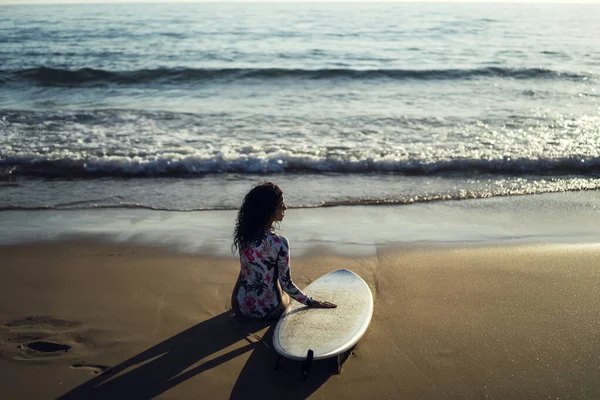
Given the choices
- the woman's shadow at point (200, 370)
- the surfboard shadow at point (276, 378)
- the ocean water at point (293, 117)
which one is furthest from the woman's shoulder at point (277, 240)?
the ocean water at point (293, 117)

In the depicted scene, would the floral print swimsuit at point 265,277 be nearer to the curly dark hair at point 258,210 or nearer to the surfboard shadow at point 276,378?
the curly dark hair at point 258,210

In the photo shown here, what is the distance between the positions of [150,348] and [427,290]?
83.1 inches

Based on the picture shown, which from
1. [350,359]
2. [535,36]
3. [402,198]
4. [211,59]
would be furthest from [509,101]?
[535,36]

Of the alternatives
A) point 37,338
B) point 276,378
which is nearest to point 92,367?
point 37,338

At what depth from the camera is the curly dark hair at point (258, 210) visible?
13.3 feet

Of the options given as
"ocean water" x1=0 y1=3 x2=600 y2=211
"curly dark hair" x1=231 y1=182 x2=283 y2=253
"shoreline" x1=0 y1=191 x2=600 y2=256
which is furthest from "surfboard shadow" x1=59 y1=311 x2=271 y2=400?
"ocean water" x1=0 y1=3 x2=600 y2=211

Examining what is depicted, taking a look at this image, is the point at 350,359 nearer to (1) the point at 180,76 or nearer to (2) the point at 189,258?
(2) the point at 189,258

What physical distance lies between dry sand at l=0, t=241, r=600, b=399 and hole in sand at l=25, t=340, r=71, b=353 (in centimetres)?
5

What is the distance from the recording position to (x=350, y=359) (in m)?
3.78

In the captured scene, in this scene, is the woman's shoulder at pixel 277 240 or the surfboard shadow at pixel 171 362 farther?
the woman's shoulder at pixel 277 240

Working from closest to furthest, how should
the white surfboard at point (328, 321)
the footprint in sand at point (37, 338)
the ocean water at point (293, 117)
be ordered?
the white surfboard at point (328, 321), the footprint in sand at point (37, 338), the ocean water at point (293, 117)

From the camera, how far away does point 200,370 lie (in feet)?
12.1

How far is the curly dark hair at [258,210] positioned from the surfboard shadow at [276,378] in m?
0.79

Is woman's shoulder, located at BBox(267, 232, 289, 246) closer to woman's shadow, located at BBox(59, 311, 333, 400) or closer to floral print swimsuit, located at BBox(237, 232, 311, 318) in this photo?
floral print swimsuit, located at BBox(237, 232, 311, 318)
